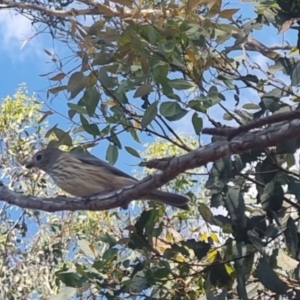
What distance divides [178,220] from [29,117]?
3.74 meters

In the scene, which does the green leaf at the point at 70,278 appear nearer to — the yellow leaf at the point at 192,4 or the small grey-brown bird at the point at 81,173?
the small grey-brown bird at the point at 81,173

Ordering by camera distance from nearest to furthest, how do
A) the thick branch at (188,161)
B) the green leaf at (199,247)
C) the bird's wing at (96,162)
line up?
the thick branch at (188,161) < the green leaf at (199,247) < the bird's wing at (96,162)

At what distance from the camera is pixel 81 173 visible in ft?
15.2

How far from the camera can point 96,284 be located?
342 centimetres

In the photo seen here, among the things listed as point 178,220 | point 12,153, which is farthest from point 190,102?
point 12,153

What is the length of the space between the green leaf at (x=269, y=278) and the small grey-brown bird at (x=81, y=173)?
1504 millimetres

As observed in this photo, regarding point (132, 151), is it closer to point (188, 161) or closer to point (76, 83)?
point (76, 83)

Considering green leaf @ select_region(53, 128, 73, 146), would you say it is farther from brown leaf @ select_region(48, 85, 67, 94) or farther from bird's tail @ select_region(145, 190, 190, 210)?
bird's tail @ select_region(145, 190, 190, 210)

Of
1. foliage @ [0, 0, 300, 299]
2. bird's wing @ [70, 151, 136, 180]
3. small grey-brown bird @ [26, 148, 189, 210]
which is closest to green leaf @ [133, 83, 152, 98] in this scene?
foliage @ [0, 0, 300, 299]

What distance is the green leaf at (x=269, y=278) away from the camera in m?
2.92

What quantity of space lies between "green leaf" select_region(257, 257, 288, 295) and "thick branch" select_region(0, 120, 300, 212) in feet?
1.72

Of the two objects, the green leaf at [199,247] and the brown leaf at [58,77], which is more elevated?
the brown leaf at [58,77]

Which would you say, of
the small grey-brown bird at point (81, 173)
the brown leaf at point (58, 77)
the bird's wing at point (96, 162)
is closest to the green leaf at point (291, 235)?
the brown leaf at point (58, 77)

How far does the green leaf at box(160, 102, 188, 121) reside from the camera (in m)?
2.95
